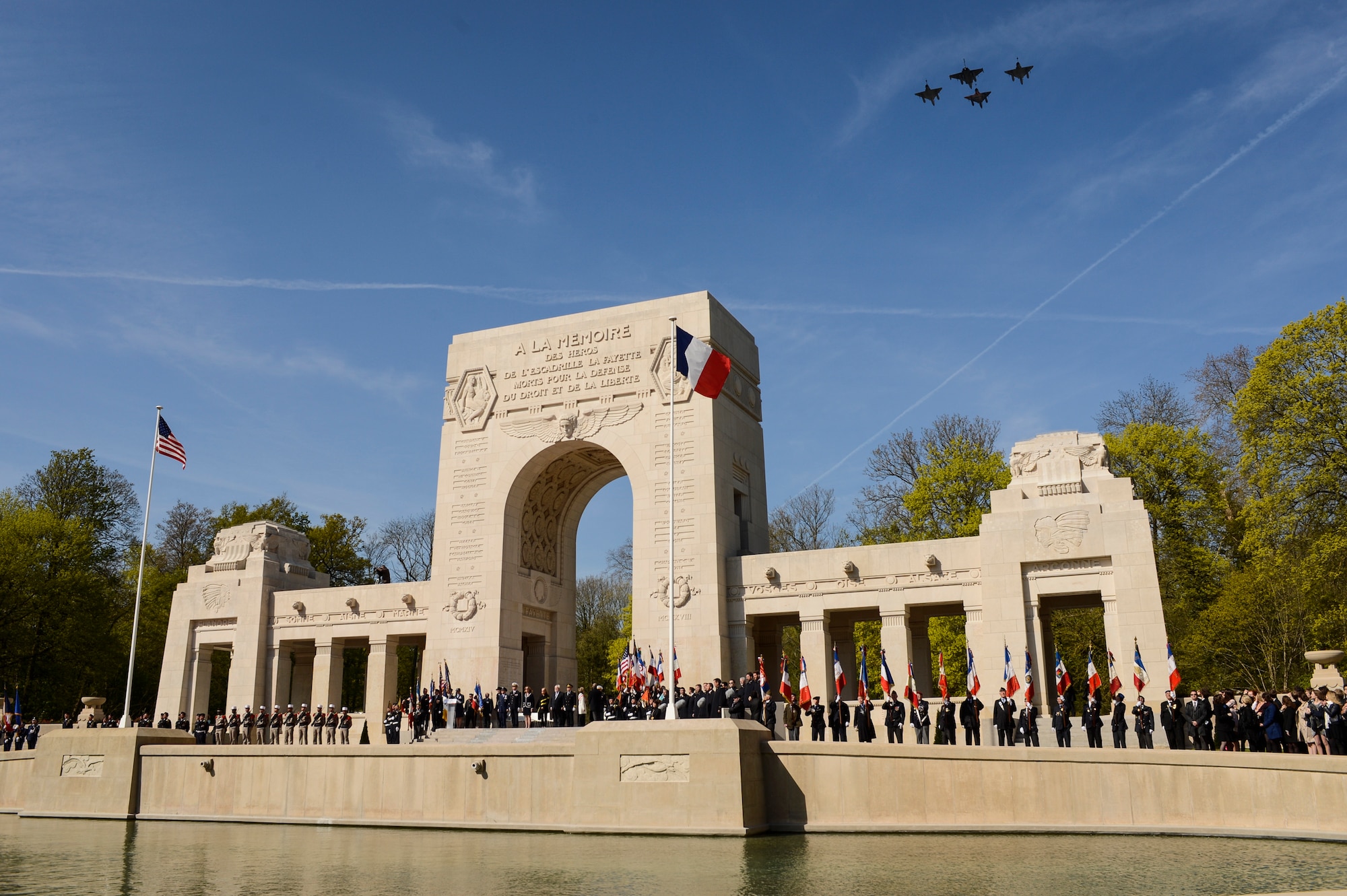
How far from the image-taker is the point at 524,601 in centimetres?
3591

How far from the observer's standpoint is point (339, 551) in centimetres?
5653

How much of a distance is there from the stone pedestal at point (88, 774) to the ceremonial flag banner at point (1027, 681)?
19515mm

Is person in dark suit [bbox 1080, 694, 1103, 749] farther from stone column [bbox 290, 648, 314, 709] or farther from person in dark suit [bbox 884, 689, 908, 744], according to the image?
stone column [bbox 290, 648, 314, 709]

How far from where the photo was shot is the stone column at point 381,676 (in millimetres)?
35822

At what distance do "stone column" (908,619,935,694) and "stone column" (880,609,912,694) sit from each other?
3063 mm

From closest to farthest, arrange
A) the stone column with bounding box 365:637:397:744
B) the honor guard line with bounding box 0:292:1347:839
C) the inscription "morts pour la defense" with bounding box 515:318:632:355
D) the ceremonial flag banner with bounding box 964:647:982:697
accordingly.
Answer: the honor guard line with bounding box 0:292:1347:839 → the ceremonial flag banner with bounding box 964:647:982:697 → the inscription "morts pour la defense" with bounding box 515:318:632:355 → the stone column with bounding box 365:637:397:744

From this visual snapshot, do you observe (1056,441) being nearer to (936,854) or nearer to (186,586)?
(936,854)

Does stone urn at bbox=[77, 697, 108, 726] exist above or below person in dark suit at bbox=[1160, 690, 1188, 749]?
above

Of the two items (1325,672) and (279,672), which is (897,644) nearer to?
(1325,672)

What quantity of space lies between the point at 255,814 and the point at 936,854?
47.1 ft

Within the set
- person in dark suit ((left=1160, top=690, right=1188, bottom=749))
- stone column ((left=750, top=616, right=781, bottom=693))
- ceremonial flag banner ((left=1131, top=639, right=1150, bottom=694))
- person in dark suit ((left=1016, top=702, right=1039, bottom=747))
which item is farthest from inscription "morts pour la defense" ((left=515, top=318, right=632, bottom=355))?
person in dark suit ((left=1160, top=690, right=1188, bottom=749))

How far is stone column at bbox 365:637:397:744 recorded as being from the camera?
118 ft

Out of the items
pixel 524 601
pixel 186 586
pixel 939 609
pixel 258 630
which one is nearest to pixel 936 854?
pixel 939 609

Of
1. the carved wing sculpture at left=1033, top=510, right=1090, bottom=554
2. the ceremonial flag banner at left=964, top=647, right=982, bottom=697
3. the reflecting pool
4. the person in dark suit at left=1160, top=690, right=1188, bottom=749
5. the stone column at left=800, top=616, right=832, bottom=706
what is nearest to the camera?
the reflecting pool
